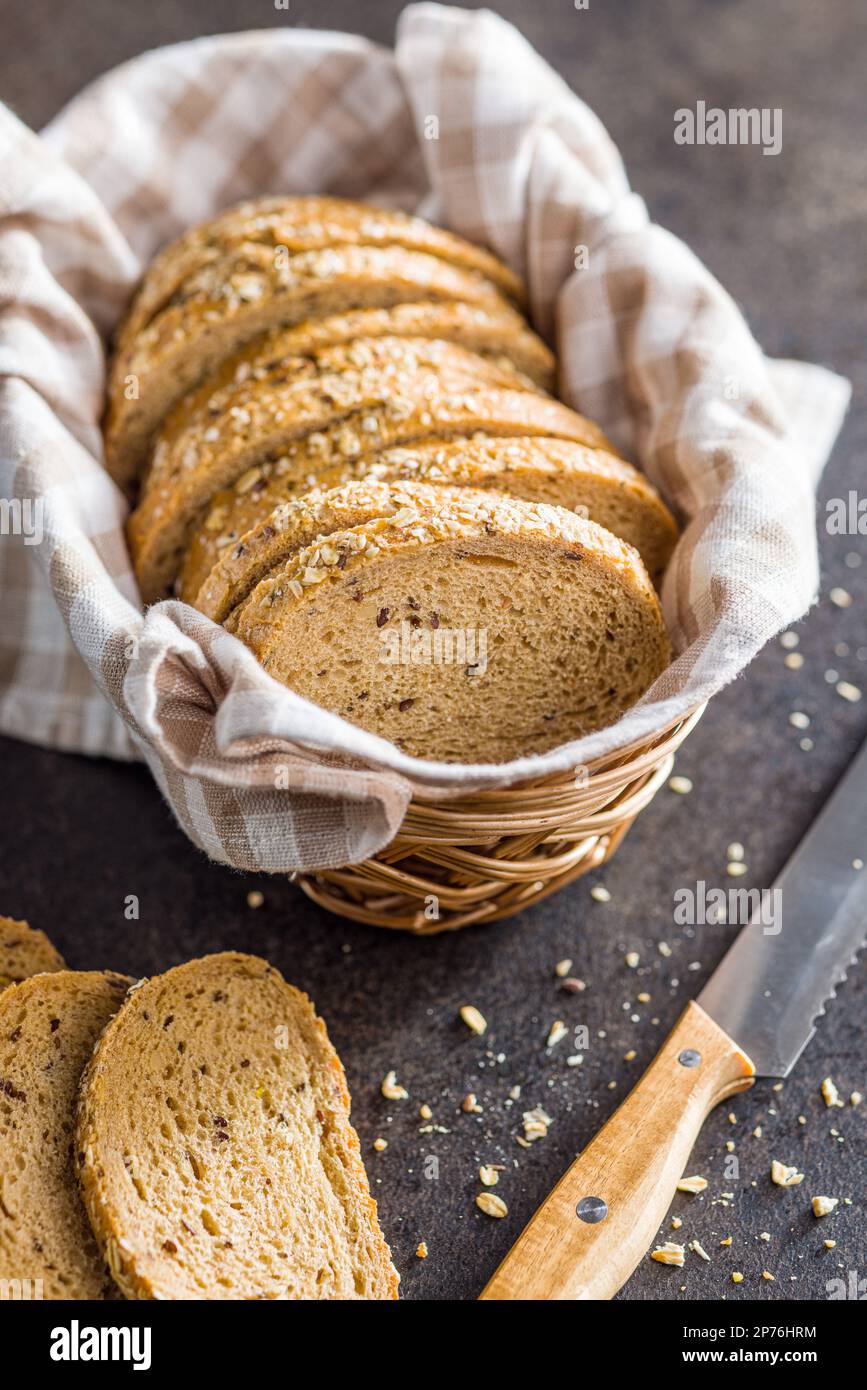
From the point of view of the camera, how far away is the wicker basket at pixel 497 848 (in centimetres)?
197

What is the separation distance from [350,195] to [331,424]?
1.19 m

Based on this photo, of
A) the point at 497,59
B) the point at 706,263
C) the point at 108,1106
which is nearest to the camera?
the point at 108,1106

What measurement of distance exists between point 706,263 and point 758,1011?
90.0 inches

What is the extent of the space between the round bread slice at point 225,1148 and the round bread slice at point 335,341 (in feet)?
3.57

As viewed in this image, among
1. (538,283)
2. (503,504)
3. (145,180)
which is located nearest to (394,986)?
(503,504)

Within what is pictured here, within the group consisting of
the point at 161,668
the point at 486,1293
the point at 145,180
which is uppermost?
the point at 145,180

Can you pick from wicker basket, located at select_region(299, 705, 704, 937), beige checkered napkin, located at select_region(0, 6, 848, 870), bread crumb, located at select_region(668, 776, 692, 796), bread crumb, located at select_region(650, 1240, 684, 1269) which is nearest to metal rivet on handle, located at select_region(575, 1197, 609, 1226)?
bread crumb, located at select_region(650, 1240, 684, 1269)

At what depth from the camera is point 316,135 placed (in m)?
3.16

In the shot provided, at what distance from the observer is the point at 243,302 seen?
8.29 ft

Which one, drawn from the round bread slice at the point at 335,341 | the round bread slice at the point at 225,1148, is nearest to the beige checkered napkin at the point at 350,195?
the round bread slice at the point at 335,341

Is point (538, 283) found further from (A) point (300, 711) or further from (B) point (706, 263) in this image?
(A) point (300, 711)

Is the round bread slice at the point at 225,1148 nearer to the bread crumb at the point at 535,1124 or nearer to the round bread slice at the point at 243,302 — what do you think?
the bread crumb at the point at 535,1124

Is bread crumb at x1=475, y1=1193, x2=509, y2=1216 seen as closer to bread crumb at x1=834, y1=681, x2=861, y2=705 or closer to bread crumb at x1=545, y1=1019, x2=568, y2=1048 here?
bread crumb at x1=545, y1=1019, x2=568, y2=1048

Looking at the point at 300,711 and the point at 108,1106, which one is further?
the point at 108,1106
